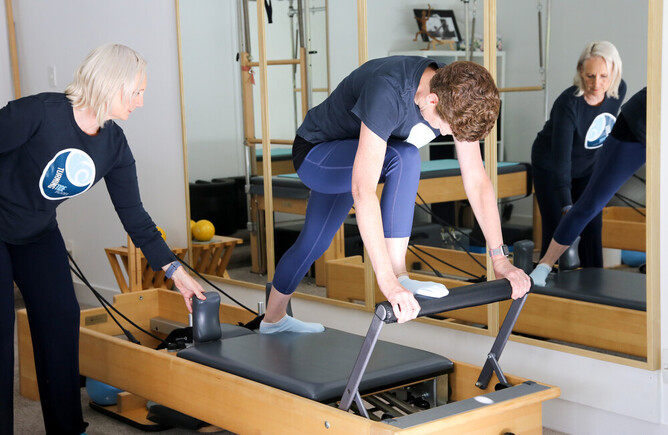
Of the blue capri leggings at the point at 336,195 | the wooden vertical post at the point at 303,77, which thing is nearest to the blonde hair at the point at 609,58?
the blue capri leggings at the point at 336,195

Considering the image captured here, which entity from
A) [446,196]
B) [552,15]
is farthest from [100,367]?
[552,15]

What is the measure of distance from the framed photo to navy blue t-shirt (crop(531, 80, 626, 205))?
501 mm

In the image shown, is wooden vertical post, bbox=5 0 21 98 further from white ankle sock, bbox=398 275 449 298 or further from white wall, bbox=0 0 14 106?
white ankle sock, bbox=398 275 449 298

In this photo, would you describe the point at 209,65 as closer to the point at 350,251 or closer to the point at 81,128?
the point at 350,251

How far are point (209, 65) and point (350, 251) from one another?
138cm

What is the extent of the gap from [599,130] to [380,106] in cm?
107

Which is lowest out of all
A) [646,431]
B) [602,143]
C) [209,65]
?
[646,431]

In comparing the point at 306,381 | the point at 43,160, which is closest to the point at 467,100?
the point at 306,381

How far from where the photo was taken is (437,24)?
3.13 meters

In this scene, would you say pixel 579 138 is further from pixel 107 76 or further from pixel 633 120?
pixel 107 76

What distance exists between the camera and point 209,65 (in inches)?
168

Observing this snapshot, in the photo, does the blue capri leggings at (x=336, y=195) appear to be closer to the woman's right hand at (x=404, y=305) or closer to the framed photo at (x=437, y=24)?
the woman's right hand at (x=404, y=305)

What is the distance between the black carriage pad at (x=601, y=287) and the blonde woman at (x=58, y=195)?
127cm

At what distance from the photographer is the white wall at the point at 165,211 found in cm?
260
